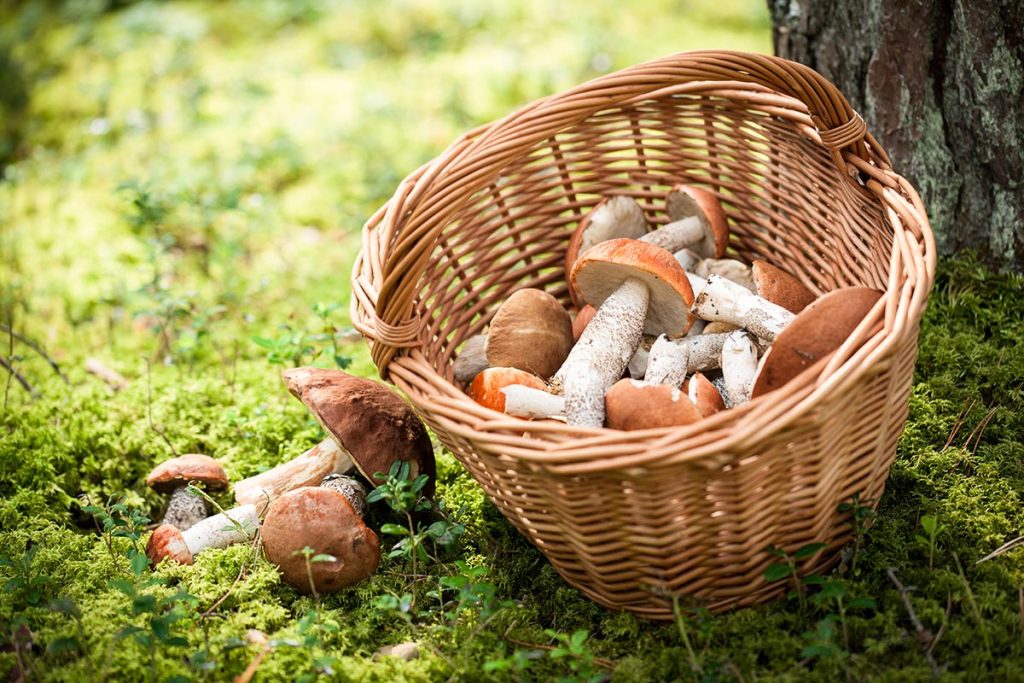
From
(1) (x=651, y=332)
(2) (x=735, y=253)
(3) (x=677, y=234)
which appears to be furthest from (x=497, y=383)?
(2) (x=735, y=253)

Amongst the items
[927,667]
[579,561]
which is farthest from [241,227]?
[927,667]

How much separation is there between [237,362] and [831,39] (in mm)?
2460

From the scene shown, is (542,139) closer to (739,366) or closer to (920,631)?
(739,366)

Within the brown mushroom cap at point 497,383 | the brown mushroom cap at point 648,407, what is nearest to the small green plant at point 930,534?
the brown mushroom cap at point 648,407

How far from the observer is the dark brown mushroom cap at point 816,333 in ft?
6.23

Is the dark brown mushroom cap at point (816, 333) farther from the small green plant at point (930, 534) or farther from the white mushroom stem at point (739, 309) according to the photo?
the small green plant at point (930, 534)

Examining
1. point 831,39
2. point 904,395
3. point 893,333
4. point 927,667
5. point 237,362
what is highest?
point 831,39

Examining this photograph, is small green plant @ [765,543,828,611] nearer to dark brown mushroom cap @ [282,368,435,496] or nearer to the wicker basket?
the wicker basket

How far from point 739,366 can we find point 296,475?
49.5 inches

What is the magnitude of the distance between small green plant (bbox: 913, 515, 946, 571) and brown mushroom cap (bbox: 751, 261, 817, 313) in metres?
0.67

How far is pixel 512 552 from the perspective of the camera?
2348 mm

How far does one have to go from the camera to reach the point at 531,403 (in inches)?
89.0

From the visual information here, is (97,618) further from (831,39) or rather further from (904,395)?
(831,39)

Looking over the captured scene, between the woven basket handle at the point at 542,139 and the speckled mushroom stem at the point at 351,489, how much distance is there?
418 mm
